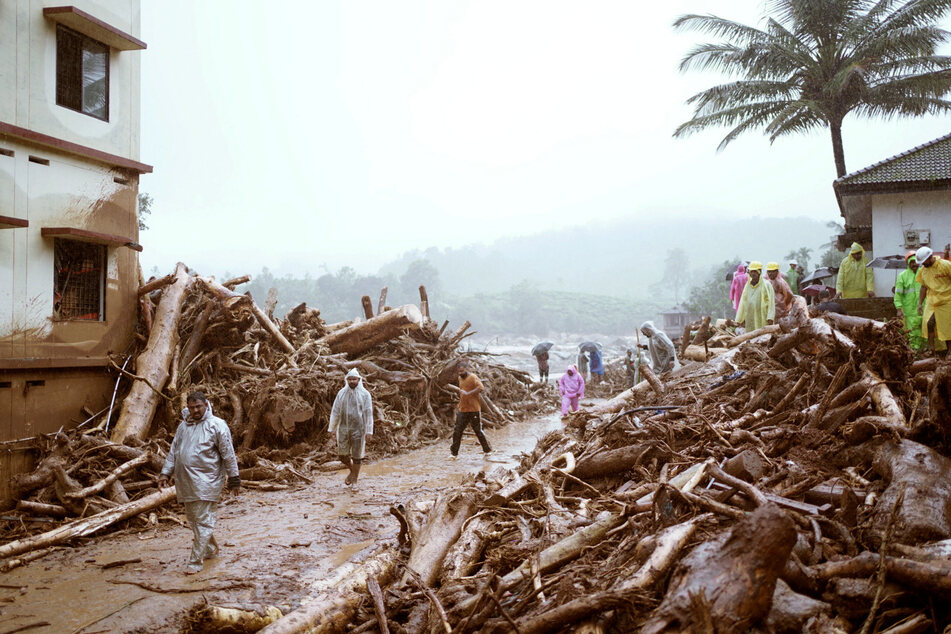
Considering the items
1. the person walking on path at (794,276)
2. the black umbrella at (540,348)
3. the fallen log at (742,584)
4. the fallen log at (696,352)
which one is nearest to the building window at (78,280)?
the fallen log at (742,584)

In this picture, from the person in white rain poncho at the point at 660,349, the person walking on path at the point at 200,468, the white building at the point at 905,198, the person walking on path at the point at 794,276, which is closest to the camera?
the person walking on path at the point at 200,468

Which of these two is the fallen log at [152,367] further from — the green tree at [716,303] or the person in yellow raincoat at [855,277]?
the green tree at [716,303]

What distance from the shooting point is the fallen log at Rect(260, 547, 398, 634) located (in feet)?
13.7

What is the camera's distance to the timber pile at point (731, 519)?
10.1ft

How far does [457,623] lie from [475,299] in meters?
74.5

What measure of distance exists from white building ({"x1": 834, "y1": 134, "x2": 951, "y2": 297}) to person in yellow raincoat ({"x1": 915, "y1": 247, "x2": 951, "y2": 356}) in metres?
7.58

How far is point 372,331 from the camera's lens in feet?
49.8

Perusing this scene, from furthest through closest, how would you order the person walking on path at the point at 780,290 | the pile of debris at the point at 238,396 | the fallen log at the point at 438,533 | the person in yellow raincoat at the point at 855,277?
the person in yellow raincoat at the point at 855,277, the person walking on path at the point at 780,290, the pile of debris at the point at 238,396, the fallen log at the point at 438,533

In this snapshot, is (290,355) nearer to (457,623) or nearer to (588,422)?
(588,422)

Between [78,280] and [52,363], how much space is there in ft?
5.08

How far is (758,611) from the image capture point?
3.01m

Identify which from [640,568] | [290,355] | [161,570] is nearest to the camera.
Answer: [640,568]

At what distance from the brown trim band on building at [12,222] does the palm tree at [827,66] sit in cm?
2020

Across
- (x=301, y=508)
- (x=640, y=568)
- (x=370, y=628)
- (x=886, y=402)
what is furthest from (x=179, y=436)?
(x=886, y=402)
